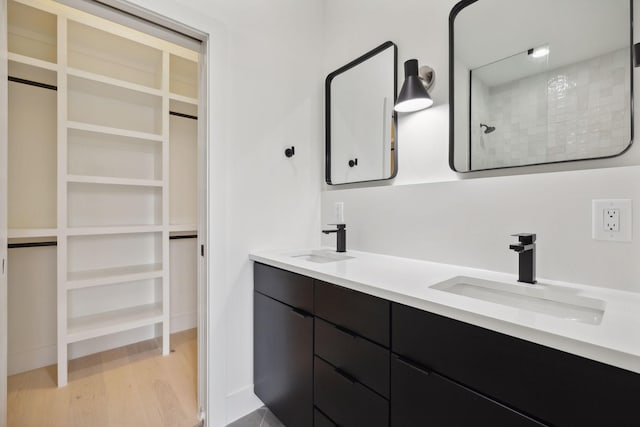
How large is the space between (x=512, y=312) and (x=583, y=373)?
0.16 meters

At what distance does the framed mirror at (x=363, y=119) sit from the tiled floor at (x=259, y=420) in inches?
56.1

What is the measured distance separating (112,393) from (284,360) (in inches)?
47.6

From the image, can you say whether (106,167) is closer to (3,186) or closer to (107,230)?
(107,230)

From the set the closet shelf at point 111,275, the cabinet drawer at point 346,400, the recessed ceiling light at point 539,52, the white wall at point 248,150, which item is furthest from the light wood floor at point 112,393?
the recessed ceiling light at point 539,52

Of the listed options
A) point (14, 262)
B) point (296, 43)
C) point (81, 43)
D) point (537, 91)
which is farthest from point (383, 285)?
point (81, 43)

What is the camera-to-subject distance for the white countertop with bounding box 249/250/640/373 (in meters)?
0.57

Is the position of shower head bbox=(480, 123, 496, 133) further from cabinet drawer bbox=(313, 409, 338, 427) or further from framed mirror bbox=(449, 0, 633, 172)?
cabinet drawer bbox=(313, 409, 338, 427)

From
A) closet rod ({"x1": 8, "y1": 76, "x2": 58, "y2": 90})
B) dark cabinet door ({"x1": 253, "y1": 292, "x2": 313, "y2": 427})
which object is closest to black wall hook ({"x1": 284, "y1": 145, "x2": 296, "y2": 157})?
dark cabinet door ({"x1": 253, "y1": 292, "x2": 313, "y2": 427})

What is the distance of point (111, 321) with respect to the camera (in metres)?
2.09

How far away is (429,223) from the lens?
1.41m

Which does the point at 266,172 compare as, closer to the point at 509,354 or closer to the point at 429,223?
the point at 429,223

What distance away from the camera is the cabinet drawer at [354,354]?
97cm

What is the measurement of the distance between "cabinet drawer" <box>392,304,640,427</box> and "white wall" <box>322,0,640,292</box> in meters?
0.56

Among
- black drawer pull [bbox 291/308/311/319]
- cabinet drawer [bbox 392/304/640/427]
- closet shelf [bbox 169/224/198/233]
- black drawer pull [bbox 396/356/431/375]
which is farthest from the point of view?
closet shelf [bbox 169/224/198/233]
